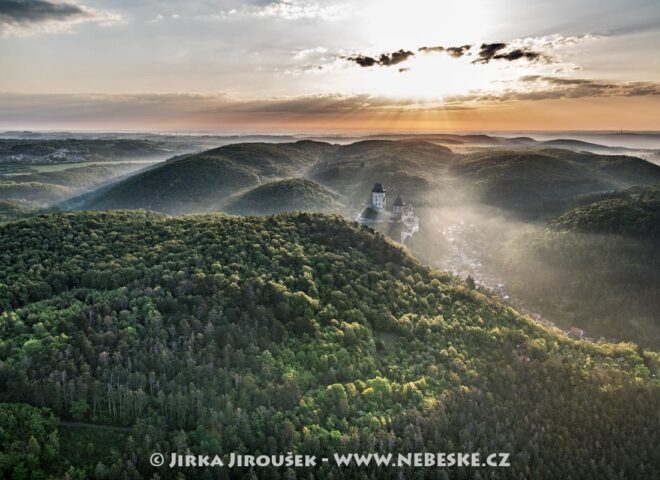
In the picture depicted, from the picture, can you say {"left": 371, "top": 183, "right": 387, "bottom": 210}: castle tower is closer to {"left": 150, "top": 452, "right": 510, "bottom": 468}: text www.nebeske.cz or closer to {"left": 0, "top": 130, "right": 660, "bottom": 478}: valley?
{"left": 0, "top": 130, "right": 660, "bottom": 478}: valley

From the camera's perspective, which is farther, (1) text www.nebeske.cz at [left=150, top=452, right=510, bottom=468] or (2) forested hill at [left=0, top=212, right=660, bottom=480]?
(2) forested hill at [left=0, top=212, right=660, bottom=480]

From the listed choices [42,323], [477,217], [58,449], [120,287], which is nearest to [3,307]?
[42,323]

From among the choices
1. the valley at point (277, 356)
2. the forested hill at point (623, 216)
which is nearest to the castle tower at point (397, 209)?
the forested hill at point (623, 216)

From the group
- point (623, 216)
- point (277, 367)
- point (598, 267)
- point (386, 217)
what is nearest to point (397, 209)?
point (386, 217)

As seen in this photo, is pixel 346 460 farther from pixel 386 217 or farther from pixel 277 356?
pixel 386 217

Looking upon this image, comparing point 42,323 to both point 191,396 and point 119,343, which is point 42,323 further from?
point 191,396

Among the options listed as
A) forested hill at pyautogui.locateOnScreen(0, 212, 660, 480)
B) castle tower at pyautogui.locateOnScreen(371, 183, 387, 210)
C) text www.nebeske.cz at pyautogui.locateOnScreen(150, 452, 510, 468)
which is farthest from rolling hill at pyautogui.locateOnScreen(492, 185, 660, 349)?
text www.nebeske.cz at pyautogui.locateOnScreen(150, 452, 510, 468)
